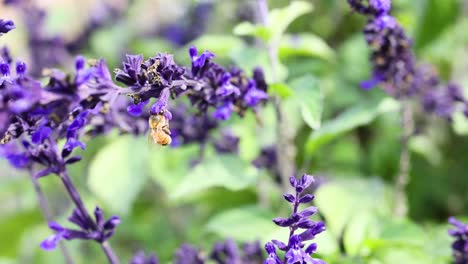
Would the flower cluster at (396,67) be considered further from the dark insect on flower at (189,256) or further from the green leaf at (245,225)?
the dark insect on flower at (189,256)

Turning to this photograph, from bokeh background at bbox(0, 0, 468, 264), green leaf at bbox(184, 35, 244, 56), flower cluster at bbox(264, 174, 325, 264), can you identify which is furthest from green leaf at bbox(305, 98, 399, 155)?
flower cluster at bbox(264, 174, 325, 264)

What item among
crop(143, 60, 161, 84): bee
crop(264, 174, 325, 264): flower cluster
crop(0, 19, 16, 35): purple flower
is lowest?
crop(264, 174, 325, 264): flower cluster

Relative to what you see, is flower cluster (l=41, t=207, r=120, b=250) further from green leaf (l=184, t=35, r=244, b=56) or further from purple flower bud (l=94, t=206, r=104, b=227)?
green leaf (l=184, t=35, r=244, b=56)

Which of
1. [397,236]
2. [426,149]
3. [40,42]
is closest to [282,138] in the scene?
[397,236]

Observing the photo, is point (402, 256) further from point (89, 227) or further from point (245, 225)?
point (89, 227)

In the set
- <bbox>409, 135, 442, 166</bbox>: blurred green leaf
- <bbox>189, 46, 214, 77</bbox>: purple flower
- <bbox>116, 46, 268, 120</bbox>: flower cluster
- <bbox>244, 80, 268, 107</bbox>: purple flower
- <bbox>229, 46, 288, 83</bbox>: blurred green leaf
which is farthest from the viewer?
<bbox>409, 135, 442, 166</bbox>: blurred green leaf

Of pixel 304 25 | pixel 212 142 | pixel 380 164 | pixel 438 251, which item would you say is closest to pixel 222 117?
pixel 212 142
